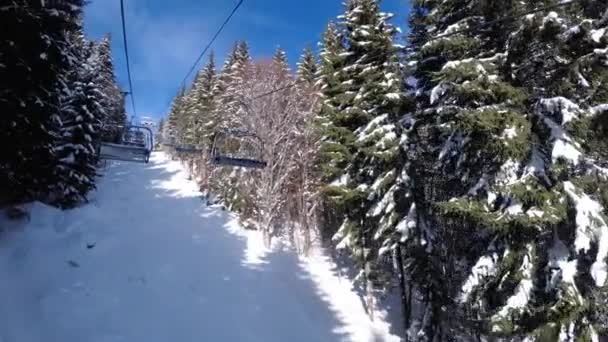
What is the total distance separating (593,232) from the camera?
6.14 metres

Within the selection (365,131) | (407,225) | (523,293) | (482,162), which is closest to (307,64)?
(365,131)

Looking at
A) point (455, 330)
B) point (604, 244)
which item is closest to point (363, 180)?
point (455, 330)

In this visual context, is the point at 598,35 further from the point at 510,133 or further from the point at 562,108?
the point at 510,133

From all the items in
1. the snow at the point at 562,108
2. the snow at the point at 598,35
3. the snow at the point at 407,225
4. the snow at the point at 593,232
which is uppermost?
the snow at the point at 598,35

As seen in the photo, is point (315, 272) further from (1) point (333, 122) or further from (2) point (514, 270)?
(2) point (514, 270)

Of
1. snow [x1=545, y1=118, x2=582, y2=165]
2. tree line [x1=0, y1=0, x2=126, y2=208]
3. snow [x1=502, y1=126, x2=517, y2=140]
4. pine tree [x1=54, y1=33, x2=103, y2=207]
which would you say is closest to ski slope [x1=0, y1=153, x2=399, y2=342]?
pine tree [x1=54, y1=33, x2=103, y2=207]

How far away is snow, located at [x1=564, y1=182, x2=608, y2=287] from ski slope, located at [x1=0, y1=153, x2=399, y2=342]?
858cm

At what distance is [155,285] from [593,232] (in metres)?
12.2

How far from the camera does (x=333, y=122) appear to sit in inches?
549

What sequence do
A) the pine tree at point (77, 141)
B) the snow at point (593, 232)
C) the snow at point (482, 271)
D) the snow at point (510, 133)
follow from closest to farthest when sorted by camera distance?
the snow at point (593, 232), the snow at point (510, 133), the snow at point (482, 271), the pine tree at point (77, 141)

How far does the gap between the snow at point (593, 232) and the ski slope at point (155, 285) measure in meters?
8.58

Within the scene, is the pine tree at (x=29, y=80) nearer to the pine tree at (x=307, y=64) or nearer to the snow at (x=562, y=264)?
the snow at (x=562, y=264)

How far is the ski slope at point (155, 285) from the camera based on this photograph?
31.1 feet

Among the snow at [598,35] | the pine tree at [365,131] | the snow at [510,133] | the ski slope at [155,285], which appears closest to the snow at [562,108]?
the snow at [510,133]
